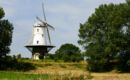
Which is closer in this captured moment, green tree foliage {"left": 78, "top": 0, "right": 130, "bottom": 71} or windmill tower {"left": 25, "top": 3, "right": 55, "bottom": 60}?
green tree foliage {"left": 78, "top": 0, "right": 130, "bottom": 71}

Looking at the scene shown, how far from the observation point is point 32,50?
66750mm

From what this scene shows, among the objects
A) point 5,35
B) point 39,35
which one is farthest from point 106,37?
point 39,35

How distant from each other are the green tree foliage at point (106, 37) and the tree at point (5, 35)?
14.2 metres

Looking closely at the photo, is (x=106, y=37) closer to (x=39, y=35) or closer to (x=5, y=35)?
(x=5, y=35)

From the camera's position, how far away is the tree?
41.5 metres

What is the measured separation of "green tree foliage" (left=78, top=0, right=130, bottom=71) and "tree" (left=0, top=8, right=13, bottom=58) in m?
14.2

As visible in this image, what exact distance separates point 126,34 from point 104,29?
7.62m

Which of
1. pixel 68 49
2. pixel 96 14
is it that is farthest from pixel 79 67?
pixel 68 49

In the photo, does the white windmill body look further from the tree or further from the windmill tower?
the tree

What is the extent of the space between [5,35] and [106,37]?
18.9 meters

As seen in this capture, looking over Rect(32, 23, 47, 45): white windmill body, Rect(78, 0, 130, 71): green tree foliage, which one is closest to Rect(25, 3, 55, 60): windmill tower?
Rect(32, 23, 47, 45): white windmill body

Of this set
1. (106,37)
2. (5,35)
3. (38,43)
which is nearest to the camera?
(5,35)

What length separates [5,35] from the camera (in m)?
41.4

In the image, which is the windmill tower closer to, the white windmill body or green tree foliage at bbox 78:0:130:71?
the white windmill body
